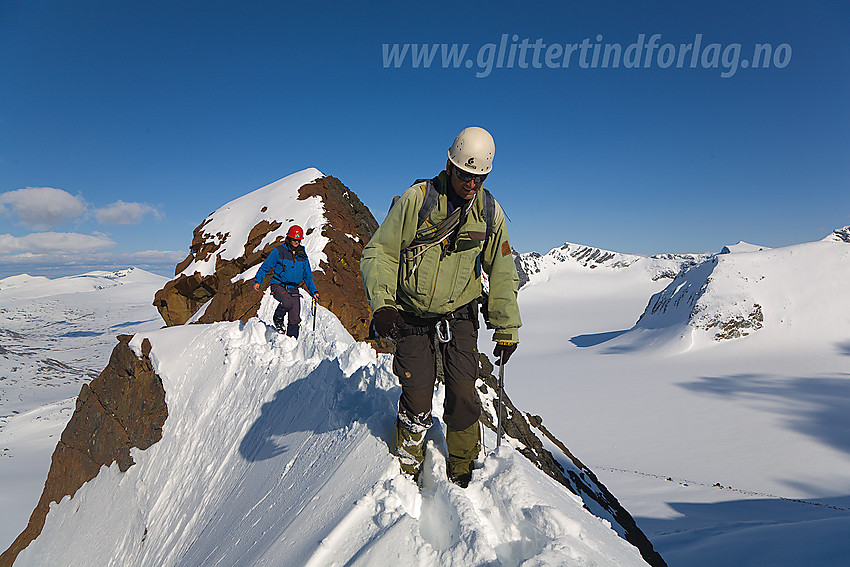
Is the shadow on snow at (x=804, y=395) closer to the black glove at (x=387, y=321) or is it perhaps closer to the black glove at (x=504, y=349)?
the black glove at (x=504, y=349)

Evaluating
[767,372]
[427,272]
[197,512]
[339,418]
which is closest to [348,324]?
[197,512]

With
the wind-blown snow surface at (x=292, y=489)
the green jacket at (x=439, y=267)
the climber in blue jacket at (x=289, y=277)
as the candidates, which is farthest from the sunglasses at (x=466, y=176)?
the climber in blue jacket at (x=289, y=277)

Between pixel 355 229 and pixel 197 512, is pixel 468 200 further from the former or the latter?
pixel 355 229

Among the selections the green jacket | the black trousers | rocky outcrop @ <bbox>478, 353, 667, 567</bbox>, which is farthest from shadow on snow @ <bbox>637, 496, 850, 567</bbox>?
the green jacket

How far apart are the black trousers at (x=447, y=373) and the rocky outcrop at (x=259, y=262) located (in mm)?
8310

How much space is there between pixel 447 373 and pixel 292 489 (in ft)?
7.03

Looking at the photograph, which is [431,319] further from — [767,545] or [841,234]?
[841,234]

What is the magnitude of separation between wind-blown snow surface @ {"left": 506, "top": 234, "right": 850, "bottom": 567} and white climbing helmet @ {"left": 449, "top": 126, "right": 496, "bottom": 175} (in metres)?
9.81

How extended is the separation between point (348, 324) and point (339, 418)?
7.28m

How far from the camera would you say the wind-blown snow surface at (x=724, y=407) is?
603 inches

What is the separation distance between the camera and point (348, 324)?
11.9 meters

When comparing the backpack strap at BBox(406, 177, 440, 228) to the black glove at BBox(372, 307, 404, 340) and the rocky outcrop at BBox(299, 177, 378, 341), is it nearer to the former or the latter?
the black glove at BBox(372, 307, 404, 340)

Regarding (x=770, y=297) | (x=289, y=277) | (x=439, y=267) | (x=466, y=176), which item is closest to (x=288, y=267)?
(x=289, y=277)

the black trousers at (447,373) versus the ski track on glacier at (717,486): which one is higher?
the black trousers at (447,373)
